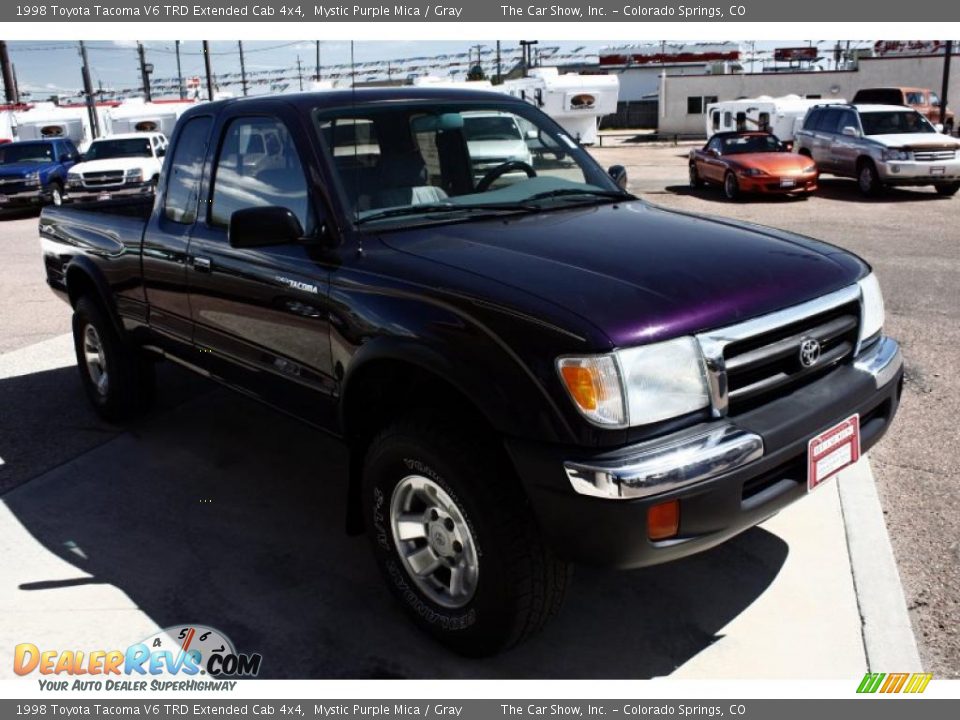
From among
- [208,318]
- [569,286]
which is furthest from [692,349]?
[208,318]

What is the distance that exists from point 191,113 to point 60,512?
2062mm

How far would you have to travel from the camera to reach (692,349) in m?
2.64

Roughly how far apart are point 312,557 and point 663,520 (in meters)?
1.80

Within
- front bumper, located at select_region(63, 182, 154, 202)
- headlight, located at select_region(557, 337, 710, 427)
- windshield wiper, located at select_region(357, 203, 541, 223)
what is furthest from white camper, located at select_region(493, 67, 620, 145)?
headlight, located at select_region(557, 337, 710, 427)

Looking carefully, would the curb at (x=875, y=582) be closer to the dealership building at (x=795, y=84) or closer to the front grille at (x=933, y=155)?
the front grille at (x=933, y=155)

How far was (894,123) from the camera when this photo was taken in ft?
56.8

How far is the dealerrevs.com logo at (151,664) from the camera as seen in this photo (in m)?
3.05

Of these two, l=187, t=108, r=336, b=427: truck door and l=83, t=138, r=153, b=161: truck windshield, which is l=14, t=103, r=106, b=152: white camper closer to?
l=83, t=138, r=153, b=161: truck windshield

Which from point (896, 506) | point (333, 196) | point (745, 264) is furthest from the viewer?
point (896, 506)

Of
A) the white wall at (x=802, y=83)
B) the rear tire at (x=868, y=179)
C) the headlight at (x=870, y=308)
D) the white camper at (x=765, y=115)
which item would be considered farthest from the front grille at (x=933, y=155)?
the white wall at (x=802, y=83)

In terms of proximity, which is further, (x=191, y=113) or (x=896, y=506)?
(x=191, y=113)

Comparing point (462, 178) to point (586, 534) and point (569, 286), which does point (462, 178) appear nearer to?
point (569, 286)

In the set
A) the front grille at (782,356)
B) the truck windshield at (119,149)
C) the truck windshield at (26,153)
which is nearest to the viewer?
the front grille at (782,356)

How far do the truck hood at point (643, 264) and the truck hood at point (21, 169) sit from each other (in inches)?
739
